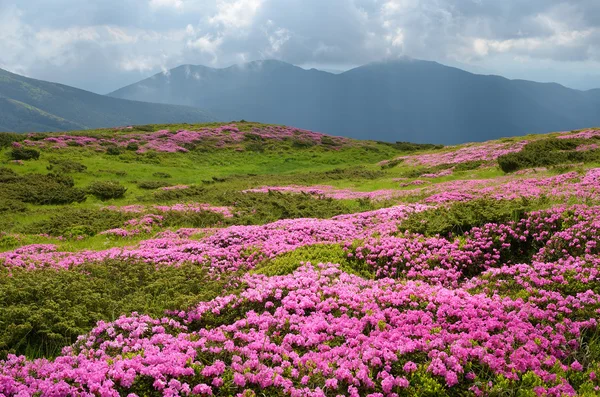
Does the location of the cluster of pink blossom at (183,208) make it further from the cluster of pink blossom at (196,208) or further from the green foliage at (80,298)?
the green foliage at (80,298)

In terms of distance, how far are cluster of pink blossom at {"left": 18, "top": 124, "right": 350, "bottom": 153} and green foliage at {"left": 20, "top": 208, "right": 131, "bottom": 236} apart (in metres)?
27.2

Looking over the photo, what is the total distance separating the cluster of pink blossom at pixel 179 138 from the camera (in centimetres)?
4922

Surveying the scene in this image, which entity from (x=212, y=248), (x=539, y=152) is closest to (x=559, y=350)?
(x=212, y=248)

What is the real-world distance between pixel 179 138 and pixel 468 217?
5471cm

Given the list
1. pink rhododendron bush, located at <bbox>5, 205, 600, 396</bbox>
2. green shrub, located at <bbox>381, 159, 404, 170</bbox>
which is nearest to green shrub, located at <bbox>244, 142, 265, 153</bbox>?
green shrub, located at <bbox>381, 159, 404, 170</bbox>

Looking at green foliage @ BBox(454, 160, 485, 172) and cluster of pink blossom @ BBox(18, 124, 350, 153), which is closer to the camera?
green foliage @ BBox(454, 160, 485, 172)

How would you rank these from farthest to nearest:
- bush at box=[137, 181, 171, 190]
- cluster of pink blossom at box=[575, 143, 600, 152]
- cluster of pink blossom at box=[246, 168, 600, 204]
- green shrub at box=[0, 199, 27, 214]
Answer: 1. bush at box=[137, 181, 171, 190]
2. cluster of pink blossom at box=[575, 143, 600, 152]
3. green shrub at box=[0, 199, 27, 214]
4. cluster of pink blossom at box=[246, 168, 600, 204]

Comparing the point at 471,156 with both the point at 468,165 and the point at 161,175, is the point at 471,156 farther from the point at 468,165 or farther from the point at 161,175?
the point at 161,175

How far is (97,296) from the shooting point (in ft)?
29.1

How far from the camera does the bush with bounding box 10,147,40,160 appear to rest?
3719 centimetres

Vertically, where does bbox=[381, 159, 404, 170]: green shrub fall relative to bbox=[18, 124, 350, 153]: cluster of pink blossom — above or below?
below

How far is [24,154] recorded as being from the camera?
37.6 metres

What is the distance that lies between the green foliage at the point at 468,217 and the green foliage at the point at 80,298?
674cm

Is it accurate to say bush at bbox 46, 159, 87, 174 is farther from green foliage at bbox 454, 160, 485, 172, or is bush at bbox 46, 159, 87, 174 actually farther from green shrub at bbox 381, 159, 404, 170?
green foliage at bbox 454, 160, 485, 172
